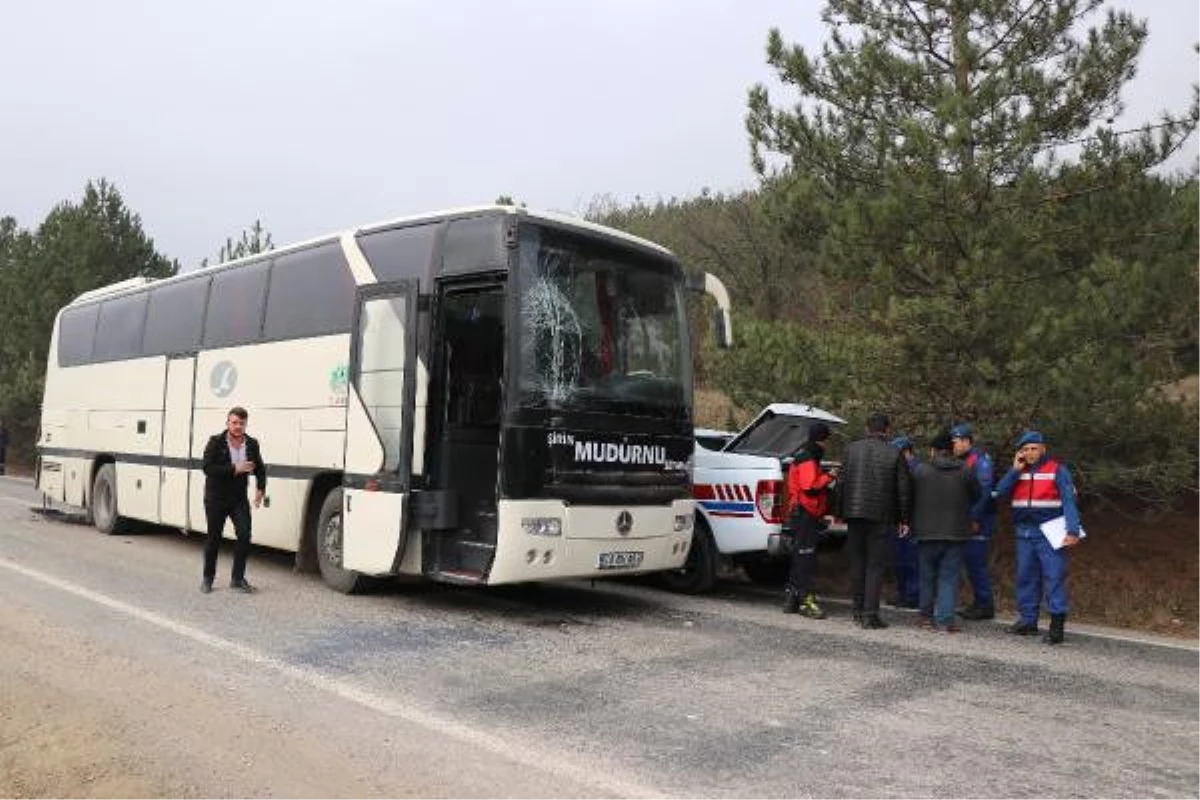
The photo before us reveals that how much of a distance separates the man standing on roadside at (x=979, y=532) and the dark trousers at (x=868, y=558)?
2.92ft

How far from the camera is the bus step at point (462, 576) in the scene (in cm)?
827

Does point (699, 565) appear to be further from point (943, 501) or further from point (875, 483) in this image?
point (943, 501)

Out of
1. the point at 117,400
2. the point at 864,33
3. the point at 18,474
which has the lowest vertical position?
the point at 18,474

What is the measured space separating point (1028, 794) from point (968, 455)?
516 cm

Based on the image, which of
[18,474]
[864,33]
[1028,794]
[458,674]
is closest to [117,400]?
[458,674]

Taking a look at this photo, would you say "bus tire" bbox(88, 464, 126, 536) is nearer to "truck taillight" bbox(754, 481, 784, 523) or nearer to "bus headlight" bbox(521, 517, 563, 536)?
"bus headlight" bbox(521, 517, 563, 536)

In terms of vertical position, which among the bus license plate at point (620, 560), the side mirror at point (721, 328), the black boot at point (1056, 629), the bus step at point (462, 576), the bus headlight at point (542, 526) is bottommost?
the black boot at point (1056, 629)

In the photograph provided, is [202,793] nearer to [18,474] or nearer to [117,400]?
[117,400]

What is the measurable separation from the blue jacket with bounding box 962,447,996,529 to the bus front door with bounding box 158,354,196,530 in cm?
897

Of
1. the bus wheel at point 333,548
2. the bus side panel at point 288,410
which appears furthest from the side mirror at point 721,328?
the bus wheel at point 333,548

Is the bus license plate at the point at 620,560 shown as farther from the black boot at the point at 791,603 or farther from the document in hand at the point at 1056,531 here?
the document in hand at the point at 1056,531

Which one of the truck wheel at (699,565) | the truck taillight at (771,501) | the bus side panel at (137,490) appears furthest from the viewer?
the bus side panel at (137,490)

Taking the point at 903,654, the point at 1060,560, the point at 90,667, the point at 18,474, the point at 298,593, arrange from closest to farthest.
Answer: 1. the point at 90,667
2. the point at 903,654
3. the point at 1060,560
4. the point at 298,593
5. the point at 18,474

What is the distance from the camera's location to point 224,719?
544cm
